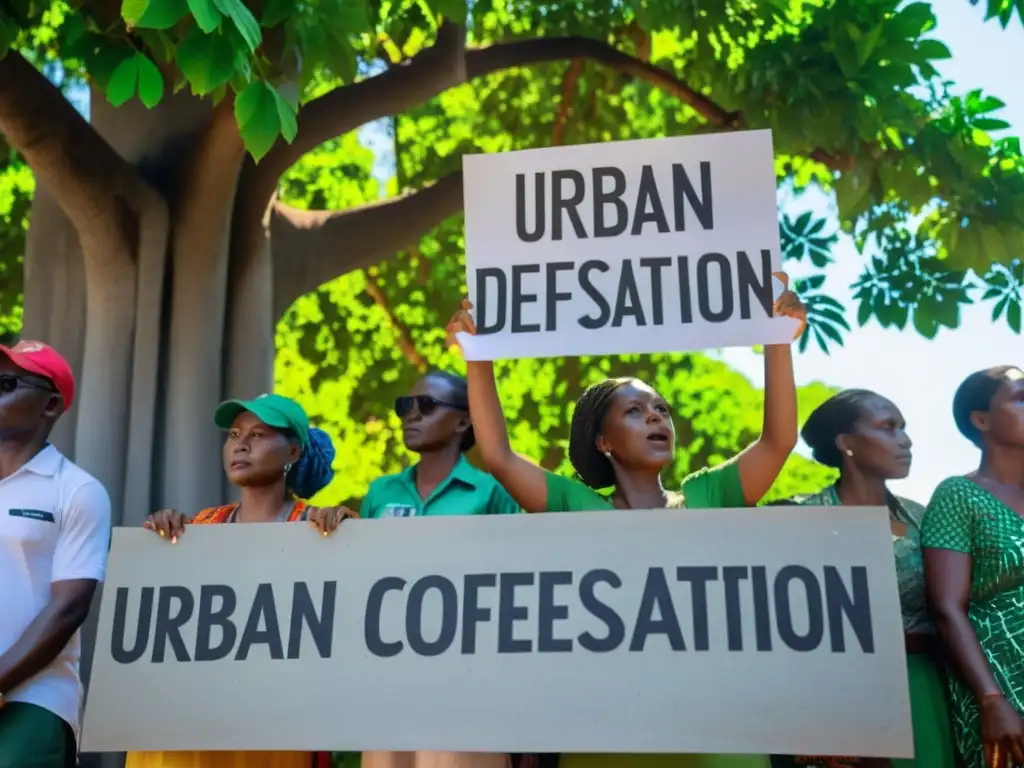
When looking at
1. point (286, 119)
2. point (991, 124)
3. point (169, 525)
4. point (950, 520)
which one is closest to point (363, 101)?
point (286, 119)

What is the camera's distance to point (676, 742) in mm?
2869

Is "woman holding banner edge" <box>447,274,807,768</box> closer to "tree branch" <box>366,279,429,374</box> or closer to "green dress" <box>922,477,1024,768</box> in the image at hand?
"green dress" <box>922,477,1024,768</box>

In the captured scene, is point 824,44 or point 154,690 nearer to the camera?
point 154,690

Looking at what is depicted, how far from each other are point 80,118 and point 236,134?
2.21 ft

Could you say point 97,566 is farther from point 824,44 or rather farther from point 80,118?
point 824,44

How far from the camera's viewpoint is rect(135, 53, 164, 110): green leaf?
353 cm

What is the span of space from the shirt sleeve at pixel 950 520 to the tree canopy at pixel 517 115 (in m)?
2.19

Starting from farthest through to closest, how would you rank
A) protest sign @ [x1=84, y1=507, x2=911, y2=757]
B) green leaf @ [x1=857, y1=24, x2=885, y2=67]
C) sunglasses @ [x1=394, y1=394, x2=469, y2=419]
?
green leaf @ [x1=857, y1=24, x2=885, y2=67] < sunglasses @ [x1=394, y1=394, x2=469, y2=419] < protest sign @ [x1=84, y1=507, x2=911, y2=757]

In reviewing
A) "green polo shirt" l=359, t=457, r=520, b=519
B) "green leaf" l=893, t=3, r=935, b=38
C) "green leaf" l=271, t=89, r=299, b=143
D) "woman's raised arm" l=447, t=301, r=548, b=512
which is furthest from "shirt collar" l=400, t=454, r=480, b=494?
"green leaf" l=893, t=3, r=935, b=38

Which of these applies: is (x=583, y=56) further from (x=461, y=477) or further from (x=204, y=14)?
(x=204, y=14)

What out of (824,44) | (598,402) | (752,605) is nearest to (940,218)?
(824,44)

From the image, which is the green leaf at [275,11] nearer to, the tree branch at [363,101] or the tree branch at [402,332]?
the tree branch at [363,101]

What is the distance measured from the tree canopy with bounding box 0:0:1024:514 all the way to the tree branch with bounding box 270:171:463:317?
2 cm

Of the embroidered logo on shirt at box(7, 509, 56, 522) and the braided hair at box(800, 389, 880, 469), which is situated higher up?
the braided hair at box(800, 389, 880, 469)
